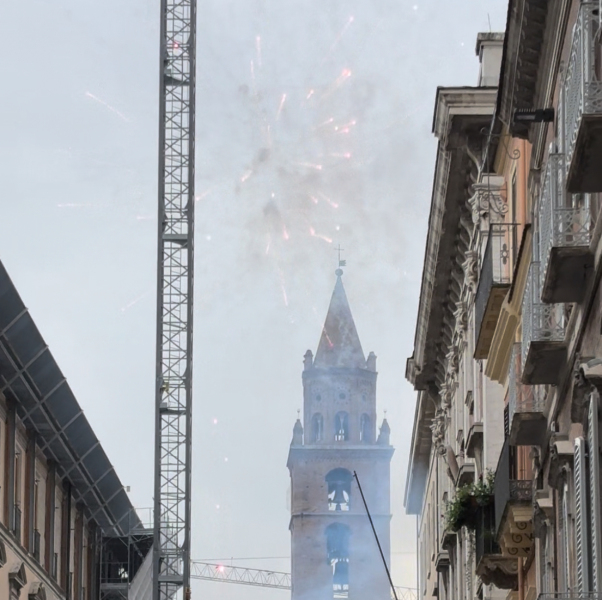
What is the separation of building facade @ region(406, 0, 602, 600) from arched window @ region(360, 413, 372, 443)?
10641 cm

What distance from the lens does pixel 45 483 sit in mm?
53344

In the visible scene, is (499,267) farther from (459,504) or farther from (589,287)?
(589,287)

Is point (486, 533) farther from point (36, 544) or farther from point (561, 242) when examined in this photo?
point (36, 544)

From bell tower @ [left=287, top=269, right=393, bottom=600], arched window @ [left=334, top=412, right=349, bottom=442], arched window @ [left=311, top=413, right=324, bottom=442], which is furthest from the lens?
arched window @ [left=334, top=412, right=349, bottom=442]

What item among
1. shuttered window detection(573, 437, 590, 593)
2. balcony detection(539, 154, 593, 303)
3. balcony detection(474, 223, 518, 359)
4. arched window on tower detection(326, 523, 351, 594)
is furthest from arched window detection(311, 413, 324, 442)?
shuttered window detection(573, 437, 590, 593)

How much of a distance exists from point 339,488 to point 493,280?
124m

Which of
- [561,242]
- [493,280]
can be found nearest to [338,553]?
[493,280]

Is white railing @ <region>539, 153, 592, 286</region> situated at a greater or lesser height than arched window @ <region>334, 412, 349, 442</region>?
lesser

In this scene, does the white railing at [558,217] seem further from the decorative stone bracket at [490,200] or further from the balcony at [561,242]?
the decorative stone bracket at [490,200]

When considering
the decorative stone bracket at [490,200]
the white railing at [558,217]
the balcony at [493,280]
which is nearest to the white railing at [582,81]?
the white railing at [558,217]

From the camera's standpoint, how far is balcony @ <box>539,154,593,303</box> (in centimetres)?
2150

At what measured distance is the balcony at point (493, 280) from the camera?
1293 inches

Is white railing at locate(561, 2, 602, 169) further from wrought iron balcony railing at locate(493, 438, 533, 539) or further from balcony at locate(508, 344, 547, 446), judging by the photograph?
wrought iron balcony railing at locate(493, 438, 533, 539)

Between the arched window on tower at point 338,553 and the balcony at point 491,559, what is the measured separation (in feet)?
368
